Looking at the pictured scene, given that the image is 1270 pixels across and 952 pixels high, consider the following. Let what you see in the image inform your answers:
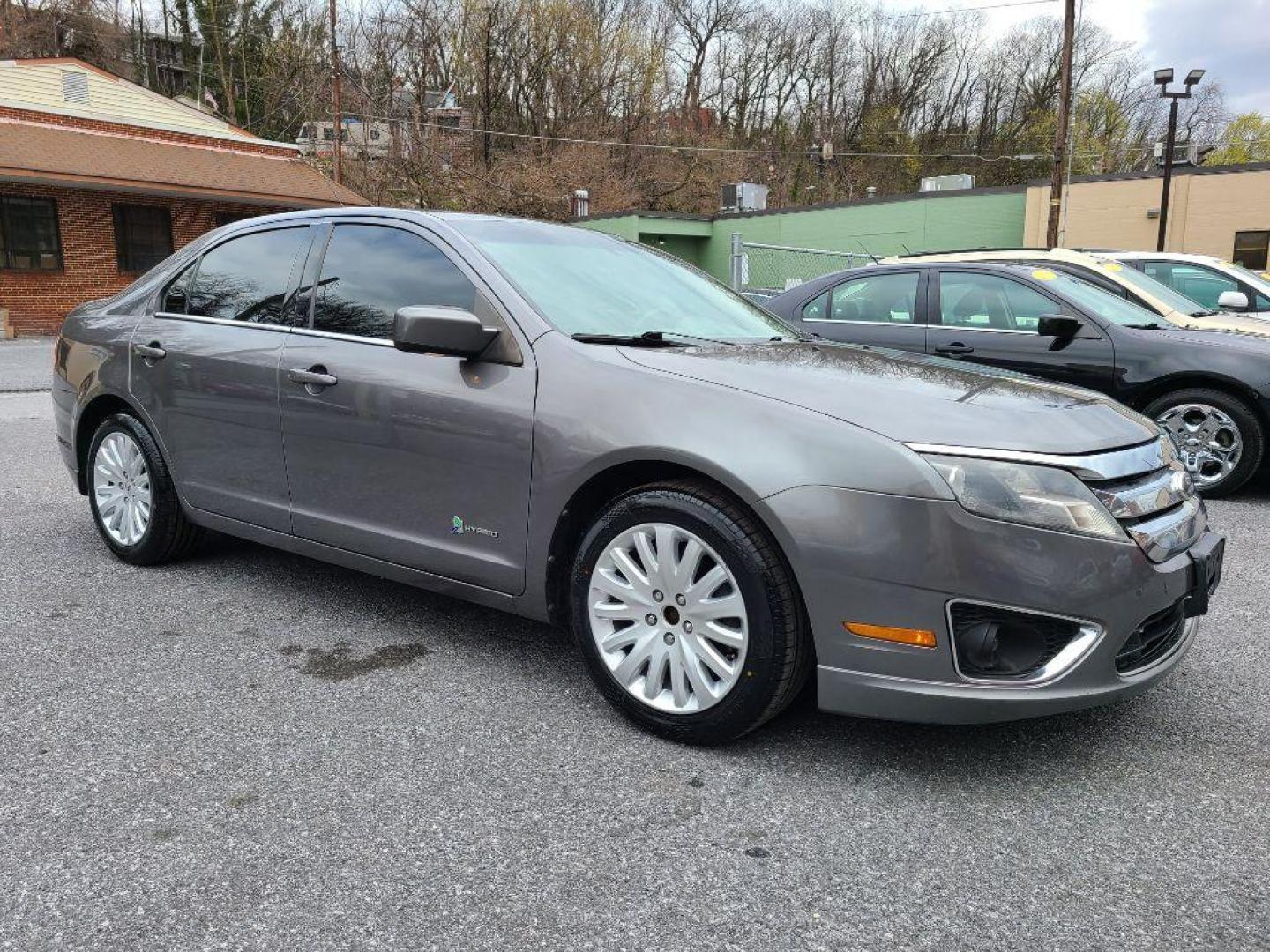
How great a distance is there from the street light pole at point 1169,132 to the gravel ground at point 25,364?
75.3 ft

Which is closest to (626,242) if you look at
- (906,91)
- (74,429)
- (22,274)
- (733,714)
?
(733,714)

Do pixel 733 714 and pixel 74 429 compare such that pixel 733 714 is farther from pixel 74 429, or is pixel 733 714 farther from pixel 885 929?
pixel 74 429

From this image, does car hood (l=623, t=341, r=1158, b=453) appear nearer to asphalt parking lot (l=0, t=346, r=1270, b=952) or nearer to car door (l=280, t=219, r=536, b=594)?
car door (l=280, t=219, r=536, b=594)

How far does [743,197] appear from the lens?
1314 inches

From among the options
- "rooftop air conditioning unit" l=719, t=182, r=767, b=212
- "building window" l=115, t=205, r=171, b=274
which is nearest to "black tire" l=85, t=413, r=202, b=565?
"building window" l=115, t=205, r=171, b=274

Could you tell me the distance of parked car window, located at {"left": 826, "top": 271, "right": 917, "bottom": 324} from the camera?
7.20 metres

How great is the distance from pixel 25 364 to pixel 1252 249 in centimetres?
2616

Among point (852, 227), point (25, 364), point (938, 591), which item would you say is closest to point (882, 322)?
point (938, 591)

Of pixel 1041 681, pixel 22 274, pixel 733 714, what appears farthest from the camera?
pixel 22 274

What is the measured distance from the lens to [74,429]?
4688 millimetres

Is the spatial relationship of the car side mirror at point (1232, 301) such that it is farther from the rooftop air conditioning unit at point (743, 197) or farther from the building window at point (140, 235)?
the rooftop air conditioning unit at point (743, 197)

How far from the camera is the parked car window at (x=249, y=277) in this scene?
3.87 metres

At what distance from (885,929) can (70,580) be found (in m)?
3.78

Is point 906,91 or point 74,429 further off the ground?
point 906,91
